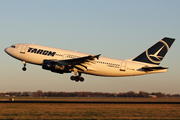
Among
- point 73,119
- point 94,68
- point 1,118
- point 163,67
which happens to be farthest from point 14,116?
point 163,67

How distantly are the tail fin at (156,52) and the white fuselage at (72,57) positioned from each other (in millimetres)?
1687

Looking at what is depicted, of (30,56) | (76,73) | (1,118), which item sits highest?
(30,56)

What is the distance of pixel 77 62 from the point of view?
128 ft

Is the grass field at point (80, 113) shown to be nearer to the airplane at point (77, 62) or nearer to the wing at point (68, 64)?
the wing at point (68, 64)

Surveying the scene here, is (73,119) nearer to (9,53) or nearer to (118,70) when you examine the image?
(118,70)

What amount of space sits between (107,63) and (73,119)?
20417 millimetres

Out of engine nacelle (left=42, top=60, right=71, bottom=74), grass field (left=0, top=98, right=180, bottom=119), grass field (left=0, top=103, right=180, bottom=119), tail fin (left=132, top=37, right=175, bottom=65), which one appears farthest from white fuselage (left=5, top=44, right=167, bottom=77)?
grass field (left=0, top=103, right=180, bottom=119)

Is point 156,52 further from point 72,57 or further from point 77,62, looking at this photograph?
point 72,57

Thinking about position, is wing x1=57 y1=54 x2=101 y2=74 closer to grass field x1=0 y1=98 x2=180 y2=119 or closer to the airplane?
the airplane

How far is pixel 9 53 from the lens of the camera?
4216cm

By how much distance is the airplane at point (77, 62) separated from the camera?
39.1 m

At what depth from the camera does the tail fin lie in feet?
142

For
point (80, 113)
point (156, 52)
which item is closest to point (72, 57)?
point (156, 52)

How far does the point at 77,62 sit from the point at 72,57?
1.65 metres
